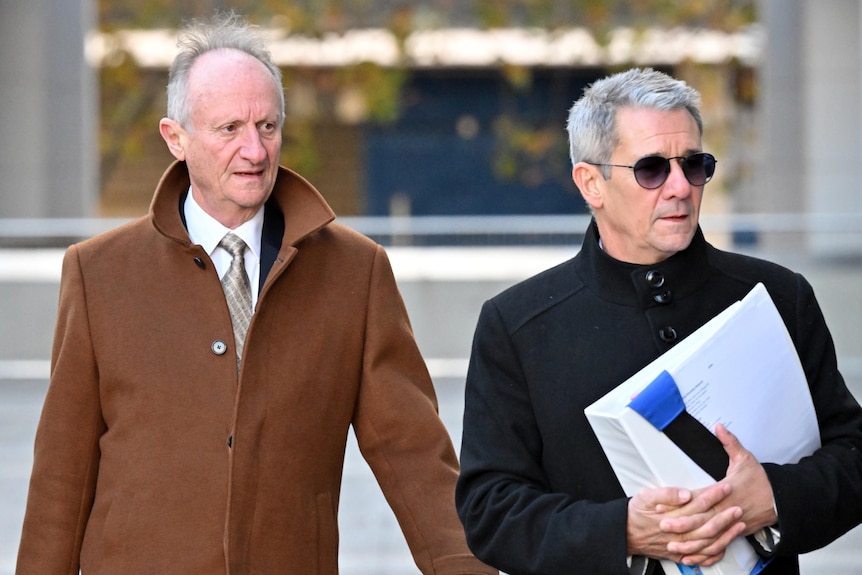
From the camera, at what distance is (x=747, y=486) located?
2.44m

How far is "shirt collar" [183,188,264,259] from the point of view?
3.18 meters

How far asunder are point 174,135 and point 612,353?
3.86 feet

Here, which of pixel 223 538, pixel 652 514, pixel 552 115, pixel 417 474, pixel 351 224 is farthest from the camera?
pixel 552 115

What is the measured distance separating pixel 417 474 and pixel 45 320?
29.1 feet

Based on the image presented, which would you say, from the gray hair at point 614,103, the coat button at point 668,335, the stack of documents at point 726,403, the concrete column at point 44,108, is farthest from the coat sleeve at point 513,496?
the concrete column at point 44,108

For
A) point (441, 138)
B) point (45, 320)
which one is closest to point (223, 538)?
point (45, 320)

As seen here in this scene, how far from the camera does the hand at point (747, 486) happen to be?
7.97 ft

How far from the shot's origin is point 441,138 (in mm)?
16672

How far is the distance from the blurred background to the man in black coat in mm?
8357

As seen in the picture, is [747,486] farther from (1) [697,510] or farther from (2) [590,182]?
(2) [590,182]

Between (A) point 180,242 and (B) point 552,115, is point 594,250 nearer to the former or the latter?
(A) point 180,242

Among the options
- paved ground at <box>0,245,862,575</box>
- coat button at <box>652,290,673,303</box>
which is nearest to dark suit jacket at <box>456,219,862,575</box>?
coat button at <box>652,290,673,303</box>

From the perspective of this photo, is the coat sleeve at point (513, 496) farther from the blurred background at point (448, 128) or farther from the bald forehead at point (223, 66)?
the blurred background at point (448, 128)

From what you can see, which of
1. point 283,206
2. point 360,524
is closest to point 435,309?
point 360,524
